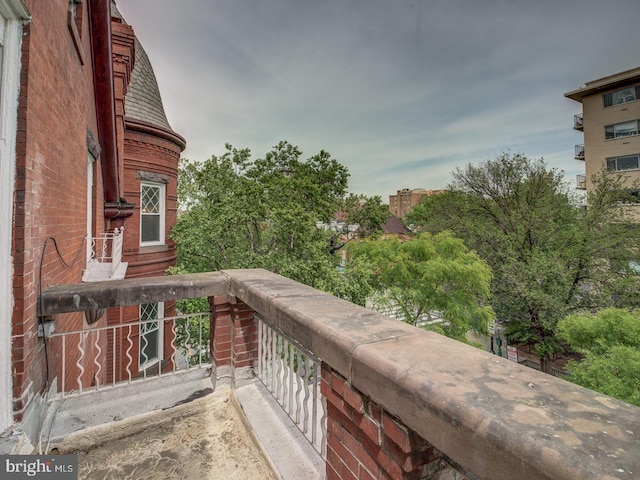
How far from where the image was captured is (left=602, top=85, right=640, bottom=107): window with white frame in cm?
2267

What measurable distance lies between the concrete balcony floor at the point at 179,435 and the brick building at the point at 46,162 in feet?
1.34

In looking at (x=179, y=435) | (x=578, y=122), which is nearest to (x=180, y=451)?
(x=179, y=435)

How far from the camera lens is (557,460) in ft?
2.52

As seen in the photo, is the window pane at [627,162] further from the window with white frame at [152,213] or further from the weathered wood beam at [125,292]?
the weathered wood beam at [125,292]

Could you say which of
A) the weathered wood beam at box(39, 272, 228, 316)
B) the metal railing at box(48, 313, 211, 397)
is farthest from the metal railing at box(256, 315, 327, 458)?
Result: the metal railing at box(48, 313, 211, 397)

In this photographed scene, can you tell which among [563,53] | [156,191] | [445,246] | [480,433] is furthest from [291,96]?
[480,433]

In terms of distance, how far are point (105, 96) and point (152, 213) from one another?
459 centimetres

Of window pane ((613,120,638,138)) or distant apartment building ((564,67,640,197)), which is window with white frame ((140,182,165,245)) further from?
window pane ((613,120,638,138))

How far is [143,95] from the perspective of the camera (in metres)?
10.5

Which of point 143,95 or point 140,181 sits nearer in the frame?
point 140,181

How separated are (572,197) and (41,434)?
24288 millimetres

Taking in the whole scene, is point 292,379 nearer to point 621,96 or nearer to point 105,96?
point 105,96

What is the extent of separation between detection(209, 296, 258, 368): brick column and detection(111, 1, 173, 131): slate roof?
8783 mm

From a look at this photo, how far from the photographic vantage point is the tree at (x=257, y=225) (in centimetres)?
1119
